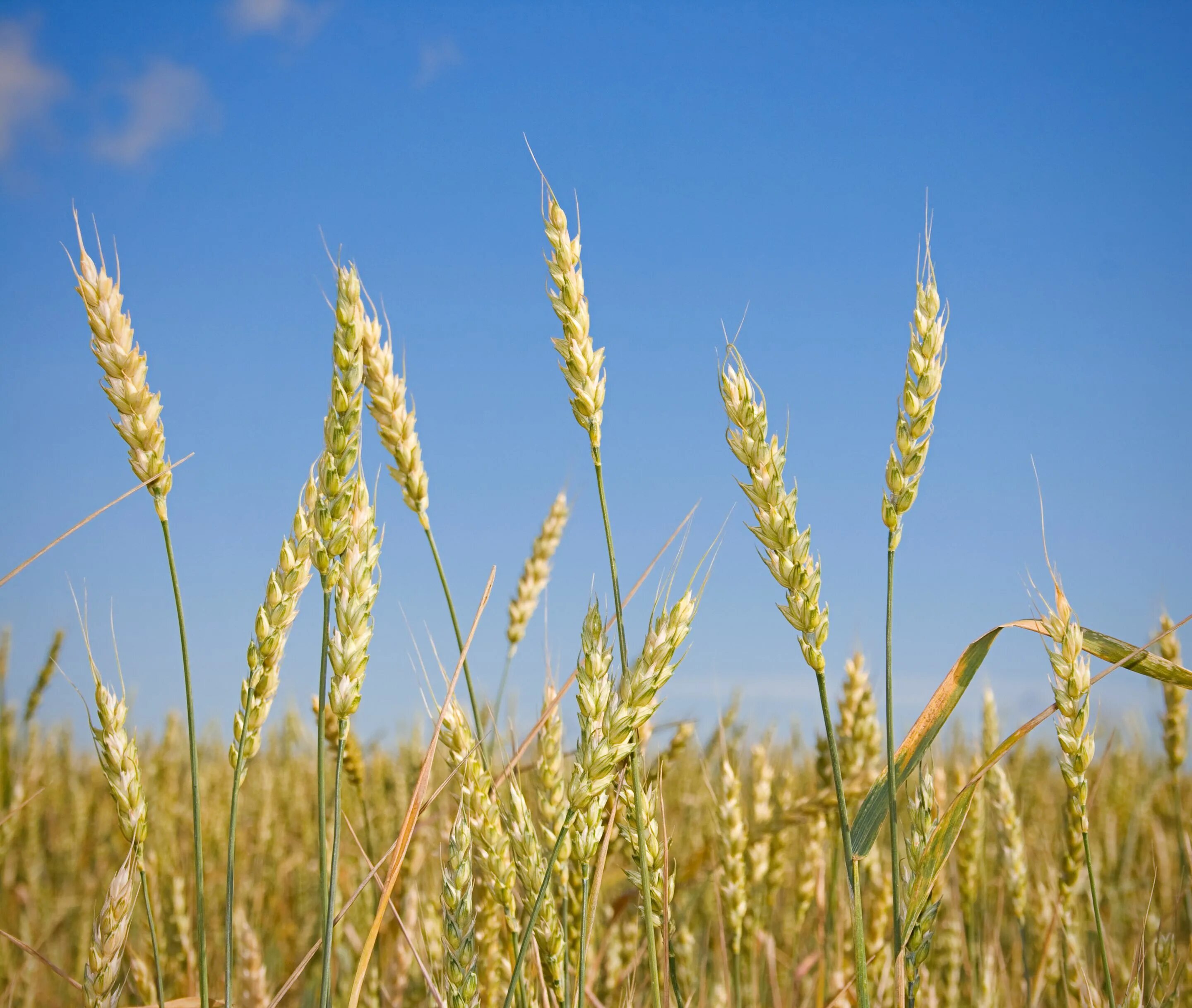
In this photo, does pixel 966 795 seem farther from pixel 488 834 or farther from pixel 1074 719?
pixel 488 834

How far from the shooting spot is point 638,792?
1.34 metres

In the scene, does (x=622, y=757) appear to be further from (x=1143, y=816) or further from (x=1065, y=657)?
(x=1143, y=816)

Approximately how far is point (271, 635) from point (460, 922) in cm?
54

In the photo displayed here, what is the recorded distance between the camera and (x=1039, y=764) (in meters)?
6.16

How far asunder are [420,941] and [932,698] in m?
1.67

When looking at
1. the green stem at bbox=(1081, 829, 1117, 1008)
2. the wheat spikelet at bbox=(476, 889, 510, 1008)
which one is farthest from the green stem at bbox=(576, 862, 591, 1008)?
the green stem at bbox=(1081, 829, 1117, 1008)

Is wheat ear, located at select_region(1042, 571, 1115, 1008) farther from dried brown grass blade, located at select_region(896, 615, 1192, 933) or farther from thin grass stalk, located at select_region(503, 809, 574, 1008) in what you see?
thin grass stalk, located at select_region(503, 809, 574, 1008)

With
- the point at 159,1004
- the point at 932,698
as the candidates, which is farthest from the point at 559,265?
the point at 159,1004

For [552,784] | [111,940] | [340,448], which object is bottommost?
[111,940]

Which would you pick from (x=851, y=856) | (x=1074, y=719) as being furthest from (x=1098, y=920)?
(x=851, y=856)

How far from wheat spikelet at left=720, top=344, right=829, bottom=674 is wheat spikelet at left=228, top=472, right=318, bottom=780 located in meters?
0.68

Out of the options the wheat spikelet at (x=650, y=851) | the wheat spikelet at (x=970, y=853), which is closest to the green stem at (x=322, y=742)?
the wheat spikelet at (x=650, y=851)

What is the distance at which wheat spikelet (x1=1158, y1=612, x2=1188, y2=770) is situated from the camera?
2764 mm

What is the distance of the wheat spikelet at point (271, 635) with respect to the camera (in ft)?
4.71
